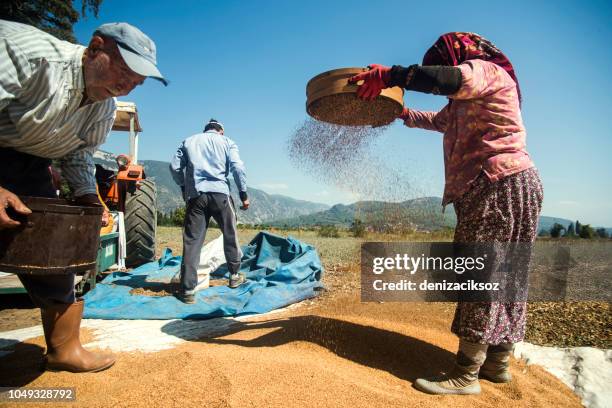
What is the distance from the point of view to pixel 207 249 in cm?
497

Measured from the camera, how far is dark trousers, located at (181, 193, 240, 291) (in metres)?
3.37

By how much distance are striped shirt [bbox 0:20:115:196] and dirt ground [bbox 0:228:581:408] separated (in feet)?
3.42

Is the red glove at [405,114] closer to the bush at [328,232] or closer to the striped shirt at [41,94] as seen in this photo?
the striped shirt at [41,94]

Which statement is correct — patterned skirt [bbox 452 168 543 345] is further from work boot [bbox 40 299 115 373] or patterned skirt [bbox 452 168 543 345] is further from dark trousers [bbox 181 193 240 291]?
dark trousers [bbox 181 193 240 291]

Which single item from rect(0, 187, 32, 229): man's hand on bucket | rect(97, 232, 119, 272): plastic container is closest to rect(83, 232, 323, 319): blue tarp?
rect(97, 232, 119, 272): plastic container

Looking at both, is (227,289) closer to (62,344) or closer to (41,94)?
(62,344)

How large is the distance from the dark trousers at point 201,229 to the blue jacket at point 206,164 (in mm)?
92

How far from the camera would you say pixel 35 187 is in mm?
1661

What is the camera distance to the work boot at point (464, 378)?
166cm

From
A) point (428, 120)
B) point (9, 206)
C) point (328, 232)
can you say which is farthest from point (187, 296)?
point (328, 232)

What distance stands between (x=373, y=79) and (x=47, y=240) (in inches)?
61.7

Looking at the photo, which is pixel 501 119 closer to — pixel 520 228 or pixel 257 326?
pixel 520 228

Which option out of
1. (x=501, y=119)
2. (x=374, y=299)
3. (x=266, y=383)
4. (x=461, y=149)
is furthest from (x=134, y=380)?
(x=374, y=299)

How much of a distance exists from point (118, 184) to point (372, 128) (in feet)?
10.7
